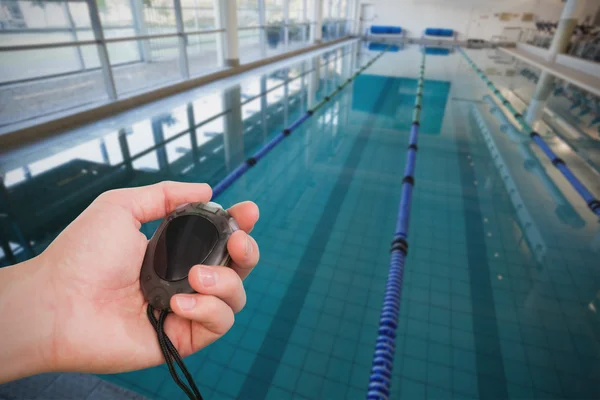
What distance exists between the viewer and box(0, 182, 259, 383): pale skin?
755 mm

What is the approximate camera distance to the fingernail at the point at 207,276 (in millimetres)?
774

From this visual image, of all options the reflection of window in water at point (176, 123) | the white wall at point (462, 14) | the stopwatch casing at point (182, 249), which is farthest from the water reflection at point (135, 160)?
the white wall at point (462, 14)

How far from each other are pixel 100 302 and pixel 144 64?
11.9m

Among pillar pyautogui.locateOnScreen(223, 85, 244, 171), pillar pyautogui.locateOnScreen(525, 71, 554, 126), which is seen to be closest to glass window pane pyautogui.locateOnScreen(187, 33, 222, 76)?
pillar pyautogui.locateOnScreen(223, 85, 244, 171)

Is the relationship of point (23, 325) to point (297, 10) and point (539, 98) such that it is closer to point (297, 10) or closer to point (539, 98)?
point (539, 98)

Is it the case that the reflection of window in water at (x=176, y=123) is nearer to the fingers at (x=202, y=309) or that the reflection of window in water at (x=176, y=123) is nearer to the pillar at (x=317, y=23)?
the fingers at (x=202, y=309)

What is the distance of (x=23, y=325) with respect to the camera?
746 mm

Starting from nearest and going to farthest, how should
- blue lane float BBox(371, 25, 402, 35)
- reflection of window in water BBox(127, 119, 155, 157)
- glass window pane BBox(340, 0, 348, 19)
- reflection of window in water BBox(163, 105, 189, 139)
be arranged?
reflection of window in water BBox(127, 119, 155, 157), reflection of window in water BBox(163, 105, 189, 139), glass window pane BBox(340, 0, 348, 19), blue lane float BBox(371, 25, 402, 35)

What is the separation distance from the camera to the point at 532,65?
12.8 meters

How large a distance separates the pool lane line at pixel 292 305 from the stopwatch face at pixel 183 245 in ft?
4.08

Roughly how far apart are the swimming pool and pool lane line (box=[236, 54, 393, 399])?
0.01 metres

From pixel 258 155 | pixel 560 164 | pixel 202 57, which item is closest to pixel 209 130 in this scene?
pixel 258 155

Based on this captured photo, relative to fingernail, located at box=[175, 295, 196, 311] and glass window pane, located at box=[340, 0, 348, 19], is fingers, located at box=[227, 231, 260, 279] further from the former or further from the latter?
glass window pane, located at box=[340, 0, 348, 19]

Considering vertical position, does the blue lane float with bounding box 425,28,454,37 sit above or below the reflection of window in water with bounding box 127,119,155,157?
above
